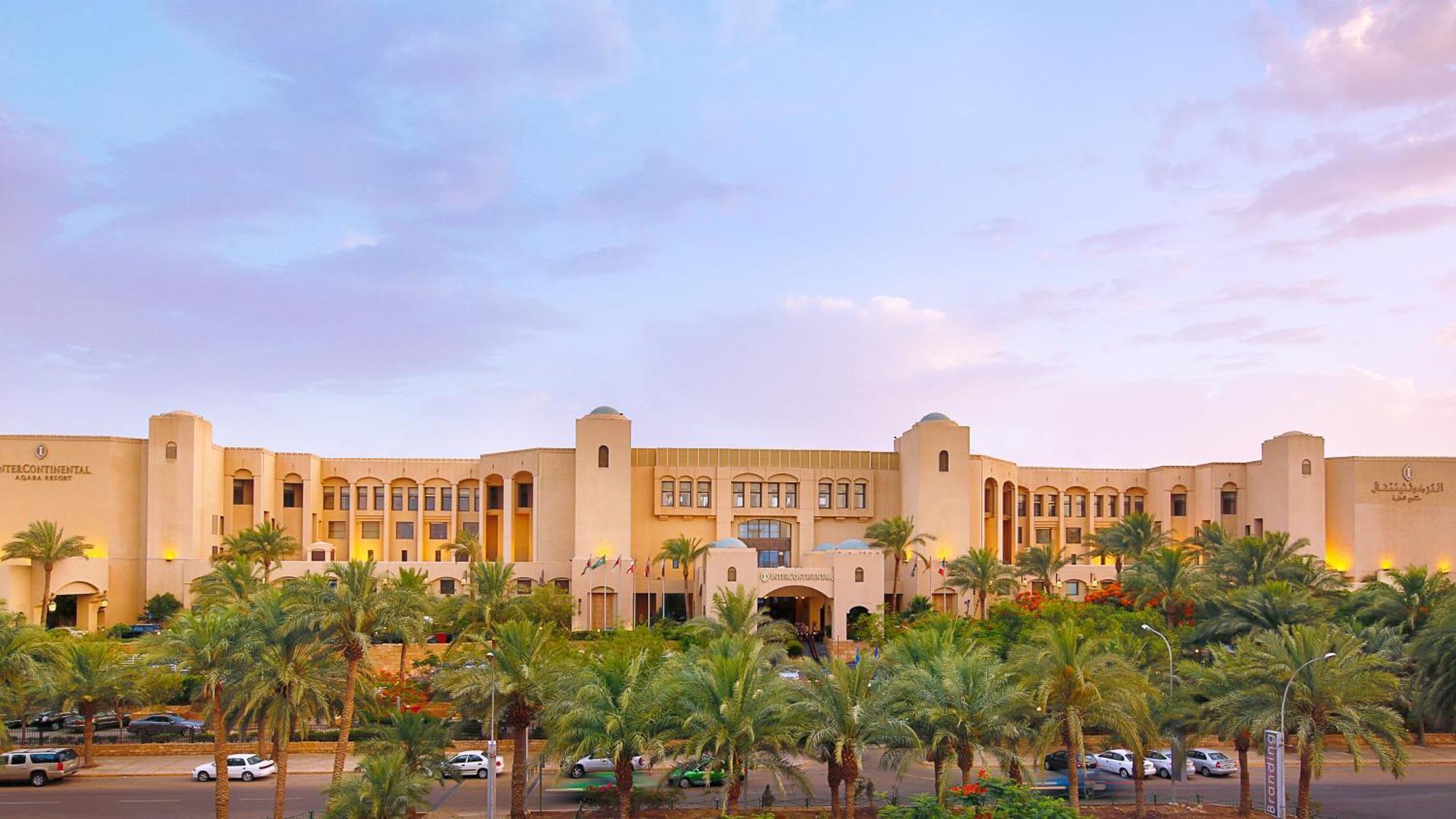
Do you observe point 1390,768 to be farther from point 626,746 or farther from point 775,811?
point 626,746

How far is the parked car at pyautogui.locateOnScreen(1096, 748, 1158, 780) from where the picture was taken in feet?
118

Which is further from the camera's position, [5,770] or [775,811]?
[5,770]

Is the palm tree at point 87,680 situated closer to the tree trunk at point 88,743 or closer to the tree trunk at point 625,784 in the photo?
the tree trunk at point 88,743

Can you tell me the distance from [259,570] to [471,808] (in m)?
39.7

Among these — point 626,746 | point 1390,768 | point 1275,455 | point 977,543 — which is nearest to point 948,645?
point 626,746

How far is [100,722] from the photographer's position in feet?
144

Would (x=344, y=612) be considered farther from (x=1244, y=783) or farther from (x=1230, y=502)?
(x=1230, y=502)

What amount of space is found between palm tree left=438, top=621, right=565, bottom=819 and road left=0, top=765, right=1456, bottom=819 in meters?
2.94

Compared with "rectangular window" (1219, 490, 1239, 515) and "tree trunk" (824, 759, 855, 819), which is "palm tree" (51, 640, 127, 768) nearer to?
"tree trunk" (824, 759, 855, 819)

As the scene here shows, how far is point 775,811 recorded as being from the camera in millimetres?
30484

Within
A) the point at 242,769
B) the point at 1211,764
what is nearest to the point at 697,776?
the point at 242,769

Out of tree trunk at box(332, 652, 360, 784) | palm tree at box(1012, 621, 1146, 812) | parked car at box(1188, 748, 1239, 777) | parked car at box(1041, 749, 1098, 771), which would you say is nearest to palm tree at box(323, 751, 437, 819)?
tree trunk at box(332, 652, 360, 784)

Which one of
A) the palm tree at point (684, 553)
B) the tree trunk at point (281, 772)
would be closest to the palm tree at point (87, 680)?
the tree trunk at point (281, 772)

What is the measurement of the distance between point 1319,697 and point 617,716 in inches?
727
